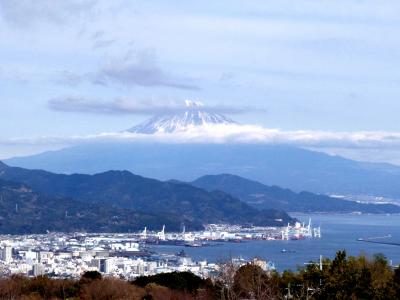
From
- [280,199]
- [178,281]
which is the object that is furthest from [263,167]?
[178,281]

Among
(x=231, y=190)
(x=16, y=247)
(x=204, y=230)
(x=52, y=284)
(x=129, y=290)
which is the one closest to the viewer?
(x=129, y=290)

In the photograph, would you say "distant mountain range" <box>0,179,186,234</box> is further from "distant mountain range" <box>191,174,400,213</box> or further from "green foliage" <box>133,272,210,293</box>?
"green foliage" <box>133,272,210,293</box>

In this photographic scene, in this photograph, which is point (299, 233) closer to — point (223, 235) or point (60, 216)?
point (223, 235)

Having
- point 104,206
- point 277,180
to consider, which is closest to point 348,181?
point 277,180

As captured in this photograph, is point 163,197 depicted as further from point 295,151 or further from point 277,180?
point 295,151

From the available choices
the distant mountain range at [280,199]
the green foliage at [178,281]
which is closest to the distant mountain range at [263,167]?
the distant mountain range at [280,199]
